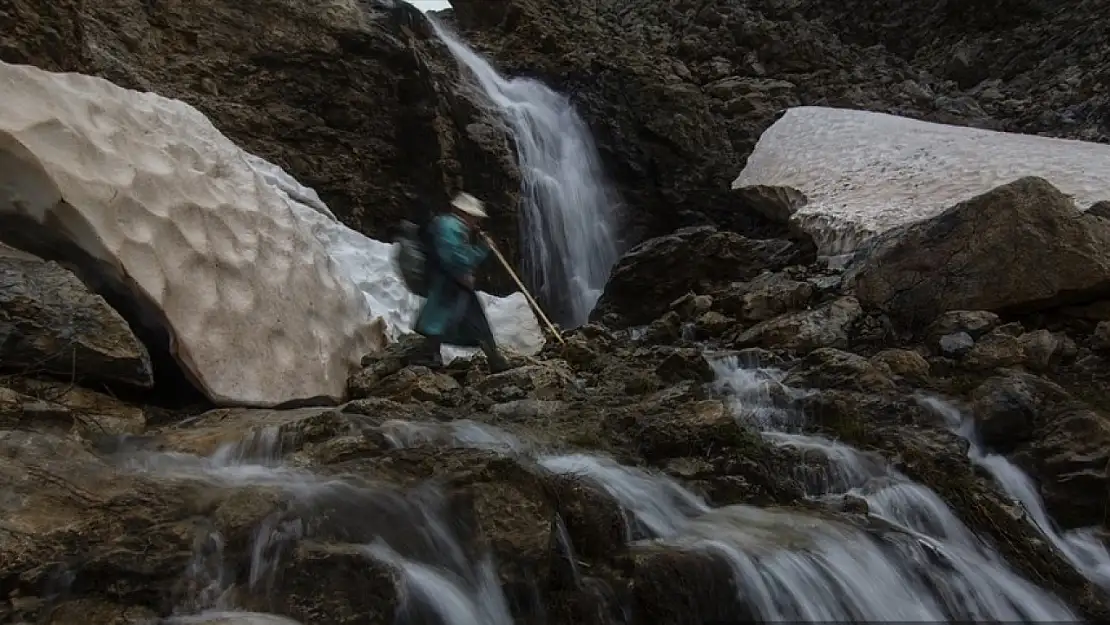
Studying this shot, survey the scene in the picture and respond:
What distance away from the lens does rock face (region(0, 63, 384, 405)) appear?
464 cm

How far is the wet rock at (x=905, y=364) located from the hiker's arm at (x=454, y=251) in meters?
3.05

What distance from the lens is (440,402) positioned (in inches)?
203

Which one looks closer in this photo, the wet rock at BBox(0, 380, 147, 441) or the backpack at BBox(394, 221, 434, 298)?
the wet rock at BBox(0, 380, 147, 441)

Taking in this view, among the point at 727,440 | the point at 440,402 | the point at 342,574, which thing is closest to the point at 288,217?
the point at 440,402

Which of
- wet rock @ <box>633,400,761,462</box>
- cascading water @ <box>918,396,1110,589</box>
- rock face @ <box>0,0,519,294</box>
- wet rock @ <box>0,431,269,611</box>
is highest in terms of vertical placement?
cascading water @ <box>918,396,1110,589</box>

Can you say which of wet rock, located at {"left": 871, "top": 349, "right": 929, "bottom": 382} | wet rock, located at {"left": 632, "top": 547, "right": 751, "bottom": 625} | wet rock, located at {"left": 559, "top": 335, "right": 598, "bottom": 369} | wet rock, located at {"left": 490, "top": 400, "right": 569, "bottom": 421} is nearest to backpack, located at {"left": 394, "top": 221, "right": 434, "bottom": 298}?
wet rock, located at {"left": 559, "top": 335, "right": 598, "bottom": 369}

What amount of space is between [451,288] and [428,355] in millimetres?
554

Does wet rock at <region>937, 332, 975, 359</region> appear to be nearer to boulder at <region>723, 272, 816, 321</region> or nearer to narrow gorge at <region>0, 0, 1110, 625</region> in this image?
narrow gorge at <region>0, 0, 1110, 625</region>

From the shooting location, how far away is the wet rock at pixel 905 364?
5.60 m

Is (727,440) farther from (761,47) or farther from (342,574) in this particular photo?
(761,47)

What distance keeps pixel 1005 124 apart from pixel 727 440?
1474 cm

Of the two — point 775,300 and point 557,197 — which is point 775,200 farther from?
point 775,300

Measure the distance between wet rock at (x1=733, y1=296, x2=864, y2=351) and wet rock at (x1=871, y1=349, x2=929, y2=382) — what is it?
2.08ft

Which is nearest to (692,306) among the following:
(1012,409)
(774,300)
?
(774,300)
